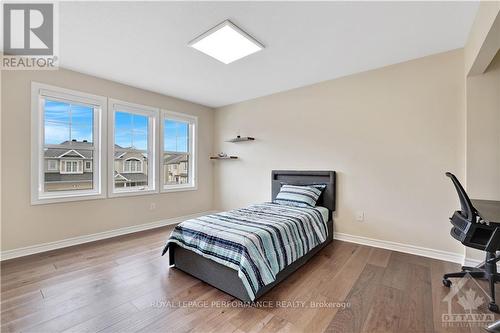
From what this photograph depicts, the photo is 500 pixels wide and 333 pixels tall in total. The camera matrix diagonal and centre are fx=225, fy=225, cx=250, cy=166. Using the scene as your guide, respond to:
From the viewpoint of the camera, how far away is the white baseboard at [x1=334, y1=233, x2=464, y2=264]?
267 cm

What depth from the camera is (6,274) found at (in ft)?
7.70

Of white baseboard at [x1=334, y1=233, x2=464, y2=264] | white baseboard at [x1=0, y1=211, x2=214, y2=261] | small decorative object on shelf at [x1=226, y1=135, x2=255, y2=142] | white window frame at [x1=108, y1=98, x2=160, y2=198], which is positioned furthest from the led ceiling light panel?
white baseboard at [x1=0, y1=211, x2=214, y2=261]

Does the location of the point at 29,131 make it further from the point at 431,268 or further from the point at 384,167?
the point at 431,268

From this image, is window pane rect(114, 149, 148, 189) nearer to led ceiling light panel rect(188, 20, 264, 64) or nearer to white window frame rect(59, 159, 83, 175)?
white window frame rect(59, 159, 83, 175)

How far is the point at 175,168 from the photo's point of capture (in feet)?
15.4

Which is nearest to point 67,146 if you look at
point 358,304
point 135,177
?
point 135,177

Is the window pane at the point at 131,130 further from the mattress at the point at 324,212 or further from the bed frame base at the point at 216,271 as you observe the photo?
the mattress at the point at 324,212

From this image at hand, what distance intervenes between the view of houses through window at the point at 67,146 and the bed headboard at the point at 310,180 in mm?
3020

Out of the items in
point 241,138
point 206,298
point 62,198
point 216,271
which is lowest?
point 206,298

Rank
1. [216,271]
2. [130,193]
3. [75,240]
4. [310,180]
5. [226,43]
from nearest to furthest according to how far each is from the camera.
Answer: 1. [216,271]
2. [226,43]
3. [75,240]
4. [310,180]
5. [130,193]

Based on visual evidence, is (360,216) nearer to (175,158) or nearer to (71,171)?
(175,158)

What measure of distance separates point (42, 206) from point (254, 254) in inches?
118

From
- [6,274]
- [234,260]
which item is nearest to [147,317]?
[234,260]

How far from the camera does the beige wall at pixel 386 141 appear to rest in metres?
2.71
